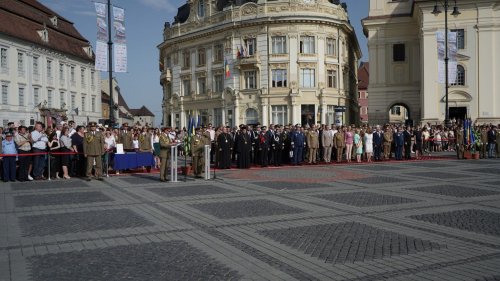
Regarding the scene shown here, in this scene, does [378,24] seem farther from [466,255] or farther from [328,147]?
[466,255]

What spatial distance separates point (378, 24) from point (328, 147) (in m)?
30.9

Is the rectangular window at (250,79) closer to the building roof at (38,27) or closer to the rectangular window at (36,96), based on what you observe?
the building roof at (38,27)

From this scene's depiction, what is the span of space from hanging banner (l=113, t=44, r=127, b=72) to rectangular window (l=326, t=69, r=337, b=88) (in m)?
34.1

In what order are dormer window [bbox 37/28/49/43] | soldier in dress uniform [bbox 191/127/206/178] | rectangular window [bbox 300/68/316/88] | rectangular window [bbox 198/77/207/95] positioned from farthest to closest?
1. rectangular window [bbox 198/77/207/95]
2. rectangular window [bbox 300/68/316/88]
3. dormer window [bbox 37/28/49/43]
4. soldier in dress uniform [bbox 191/127/206/178]

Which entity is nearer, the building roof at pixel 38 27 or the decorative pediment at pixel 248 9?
the building roof at pixel 38 27

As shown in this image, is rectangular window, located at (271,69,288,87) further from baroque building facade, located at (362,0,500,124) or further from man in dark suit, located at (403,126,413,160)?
man in dark suit, located at (403,126,413,160)

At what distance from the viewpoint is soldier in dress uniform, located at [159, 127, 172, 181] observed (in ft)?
57.6

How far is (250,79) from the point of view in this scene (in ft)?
183

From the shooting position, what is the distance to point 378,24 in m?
52.2

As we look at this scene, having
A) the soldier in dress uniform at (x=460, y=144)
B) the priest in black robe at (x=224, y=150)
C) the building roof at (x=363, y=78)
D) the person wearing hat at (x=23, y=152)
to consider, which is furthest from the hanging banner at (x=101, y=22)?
the building roof at (x=363, y=78)

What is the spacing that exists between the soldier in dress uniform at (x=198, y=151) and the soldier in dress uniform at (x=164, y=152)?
1008 mm

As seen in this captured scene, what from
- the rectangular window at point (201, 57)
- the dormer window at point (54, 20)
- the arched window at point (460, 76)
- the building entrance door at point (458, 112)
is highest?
the dormer window at point (54, 20)

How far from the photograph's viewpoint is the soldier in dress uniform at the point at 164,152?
17.5m

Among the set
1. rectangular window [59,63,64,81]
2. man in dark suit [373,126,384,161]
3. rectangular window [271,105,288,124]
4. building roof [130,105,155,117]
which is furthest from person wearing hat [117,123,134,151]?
building roof [130,105,155,117]
